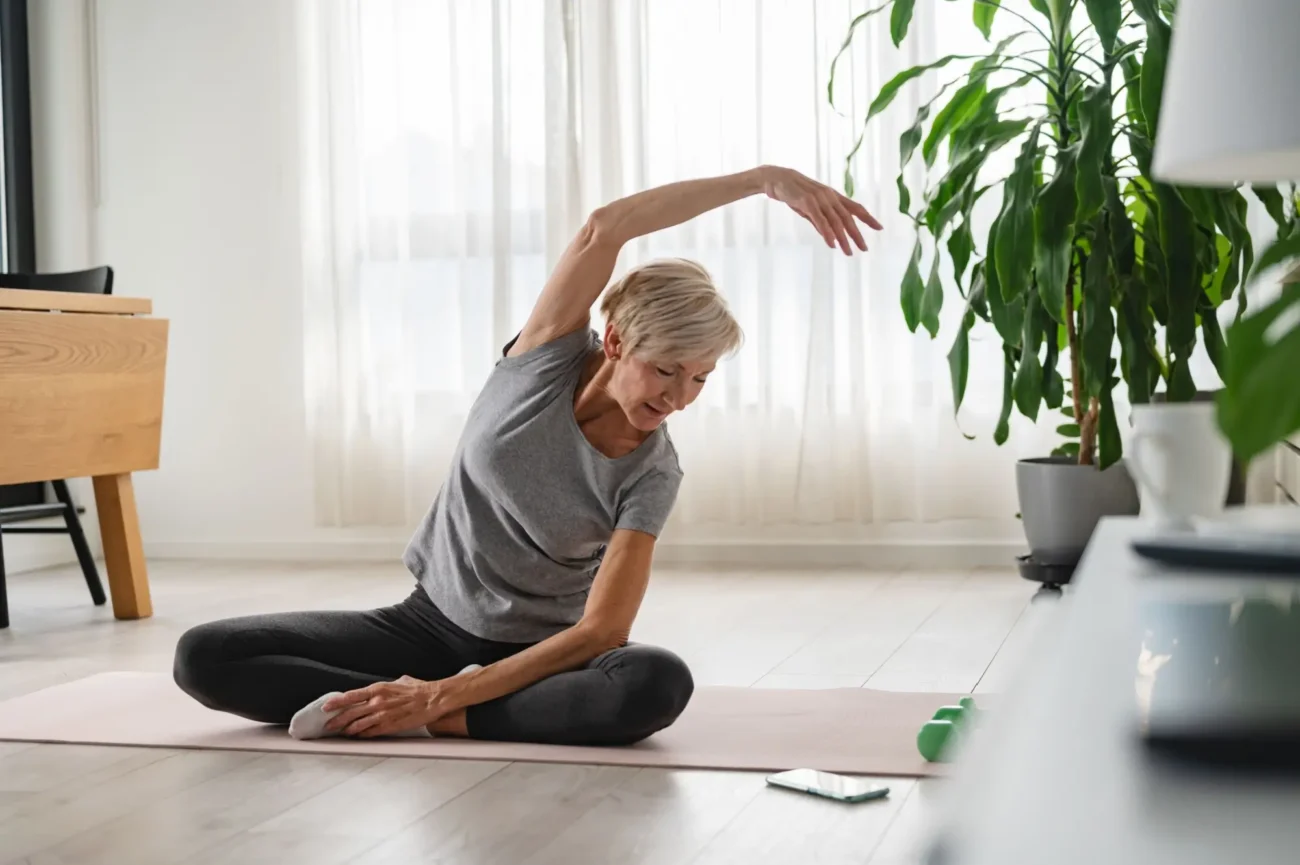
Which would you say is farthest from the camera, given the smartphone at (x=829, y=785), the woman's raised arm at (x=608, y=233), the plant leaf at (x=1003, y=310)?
the plant leaf at (x=1003, y=310)

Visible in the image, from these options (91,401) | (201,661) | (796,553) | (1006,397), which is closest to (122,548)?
(91,401)

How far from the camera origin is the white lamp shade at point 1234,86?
22.3 inches

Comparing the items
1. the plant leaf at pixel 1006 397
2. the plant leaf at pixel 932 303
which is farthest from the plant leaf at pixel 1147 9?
the plant leaf at pixel 1006 397

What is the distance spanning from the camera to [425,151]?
476 cm

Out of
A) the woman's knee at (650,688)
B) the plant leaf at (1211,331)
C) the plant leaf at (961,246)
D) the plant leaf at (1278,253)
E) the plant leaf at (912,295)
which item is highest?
→ the plant leaf at (961,246)

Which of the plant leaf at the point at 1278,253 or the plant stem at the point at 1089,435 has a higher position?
the plant leaf at the point at 1278,253

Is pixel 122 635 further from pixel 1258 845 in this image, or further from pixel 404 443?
pixel 1258 845

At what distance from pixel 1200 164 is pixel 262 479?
467cm

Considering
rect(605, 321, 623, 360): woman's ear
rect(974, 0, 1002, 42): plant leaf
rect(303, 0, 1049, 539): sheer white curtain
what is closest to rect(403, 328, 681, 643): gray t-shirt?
rect(605, 321, 623, 360): woman's ear

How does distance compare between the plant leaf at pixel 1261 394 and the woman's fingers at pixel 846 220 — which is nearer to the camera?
the plant leaf at pixel 1261 394

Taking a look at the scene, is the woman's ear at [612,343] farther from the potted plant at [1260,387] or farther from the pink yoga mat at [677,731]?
the potted plant at [1260,387]

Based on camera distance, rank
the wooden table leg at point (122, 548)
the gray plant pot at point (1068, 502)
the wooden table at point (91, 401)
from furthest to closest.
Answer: the wooden table leg at point (122, 548)
the gray plant pot at point (1068, 502)
the wooden table at point (91, 401)

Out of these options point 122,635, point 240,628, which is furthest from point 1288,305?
point 122,635

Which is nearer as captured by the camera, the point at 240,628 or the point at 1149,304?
the point at 240,628
